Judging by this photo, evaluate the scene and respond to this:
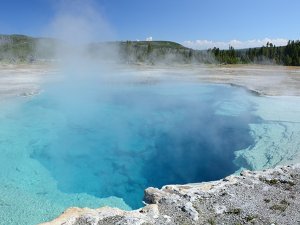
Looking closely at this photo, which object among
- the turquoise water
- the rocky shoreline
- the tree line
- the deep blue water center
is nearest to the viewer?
the rocky shoreline

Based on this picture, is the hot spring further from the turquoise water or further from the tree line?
the tree line

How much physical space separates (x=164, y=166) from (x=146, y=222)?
4.94m

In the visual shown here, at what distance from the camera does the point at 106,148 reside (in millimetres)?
11695

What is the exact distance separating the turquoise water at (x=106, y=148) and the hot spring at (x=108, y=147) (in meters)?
0.02

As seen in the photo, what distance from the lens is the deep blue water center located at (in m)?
9.47

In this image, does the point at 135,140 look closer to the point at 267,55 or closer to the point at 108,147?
the point at 108,147

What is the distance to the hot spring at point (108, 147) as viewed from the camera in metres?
8.31

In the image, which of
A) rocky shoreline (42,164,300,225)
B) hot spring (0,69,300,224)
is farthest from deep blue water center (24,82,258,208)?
rocky shoreline (42,164,300,225)

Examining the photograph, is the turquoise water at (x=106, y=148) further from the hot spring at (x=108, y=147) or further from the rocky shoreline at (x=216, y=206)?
the rocky shoreline at (x=216, y=206)

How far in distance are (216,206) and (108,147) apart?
21.1 ft

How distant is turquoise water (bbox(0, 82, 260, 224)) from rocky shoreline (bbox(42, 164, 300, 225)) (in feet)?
5.75

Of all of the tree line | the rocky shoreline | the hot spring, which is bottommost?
the hot spring

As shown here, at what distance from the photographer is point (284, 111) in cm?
1448

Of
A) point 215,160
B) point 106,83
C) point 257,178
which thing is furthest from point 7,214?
point 106,83
